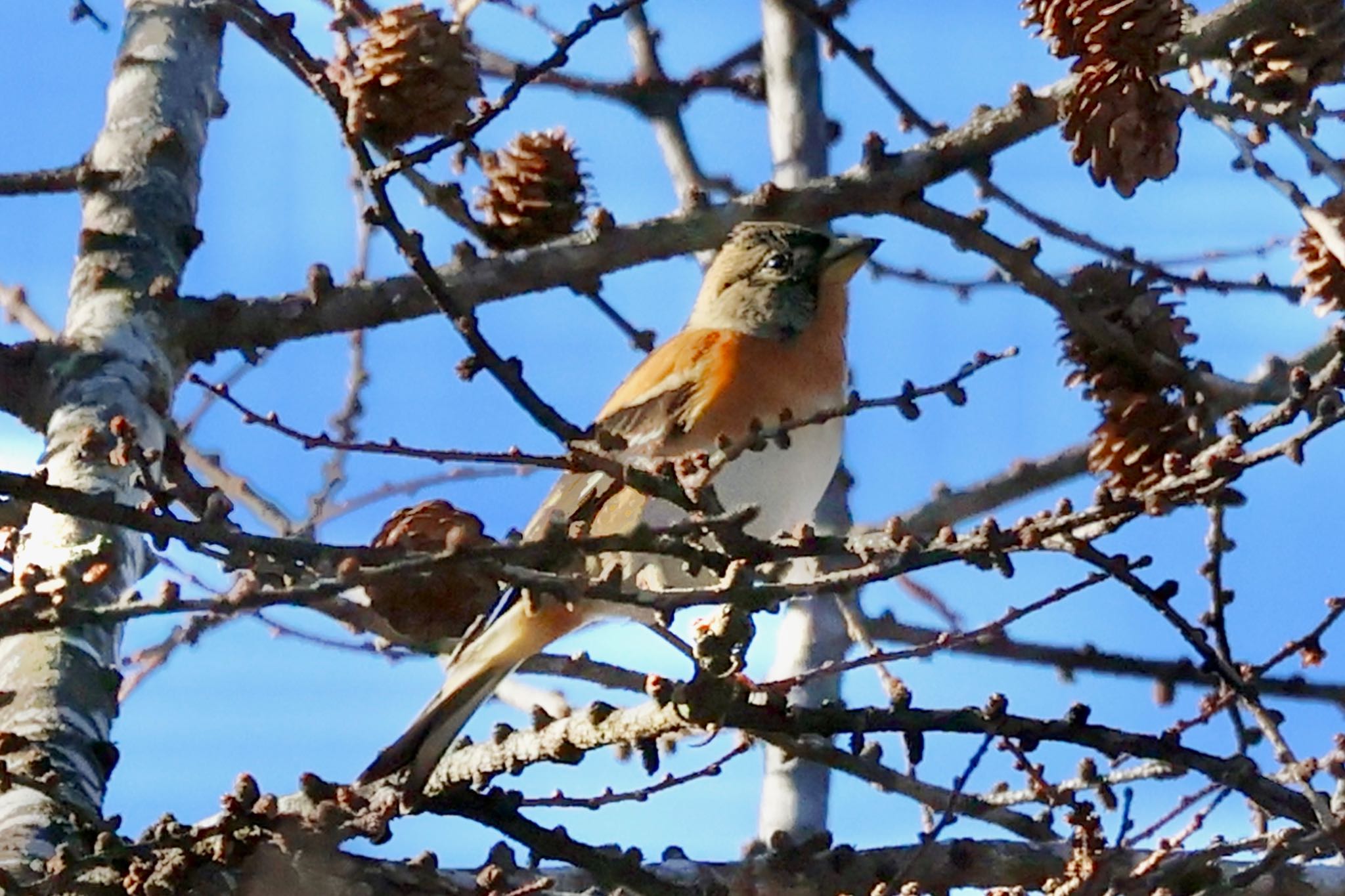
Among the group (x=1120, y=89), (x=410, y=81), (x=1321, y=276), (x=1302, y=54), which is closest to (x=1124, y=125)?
(x=1120, y=89)

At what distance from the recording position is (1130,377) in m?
2.77

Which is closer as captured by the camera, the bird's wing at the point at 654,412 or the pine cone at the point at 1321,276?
the bird's wing at the point at 654,412

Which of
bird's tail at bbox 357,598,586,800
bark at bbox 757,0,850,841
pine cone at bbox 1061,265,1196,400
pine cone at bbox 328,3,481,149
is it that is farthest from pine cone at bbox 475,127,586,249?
pine cone at bbox 1061,265,1196,400

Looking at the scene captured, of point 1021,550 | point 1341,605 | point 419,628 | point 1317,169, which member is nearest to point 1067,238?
point 1317,169

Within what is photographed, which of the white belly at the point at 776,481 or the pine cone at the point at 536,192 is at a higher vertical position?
the pine cone at the point at 536,192

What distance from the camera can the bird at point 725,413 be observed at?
2463 mm

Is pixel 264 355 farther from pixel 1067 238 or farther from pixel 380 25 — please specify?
pixel 1067 238

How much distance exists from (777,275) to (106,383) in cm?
135

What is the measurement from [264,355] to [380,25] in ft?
1.97

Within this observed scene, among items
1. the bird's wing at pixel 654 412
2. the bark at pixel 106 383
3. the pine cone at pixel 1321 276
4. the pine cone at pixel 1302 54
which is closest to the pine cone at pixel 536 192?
the bird's wing at pixel 654 412

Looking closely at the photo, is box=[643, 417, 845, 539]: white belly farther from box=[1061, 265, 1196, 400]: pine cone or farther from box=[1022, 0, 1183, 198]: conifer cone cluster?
box=[1022, 0, 1183, 198]: conifer cone cluster

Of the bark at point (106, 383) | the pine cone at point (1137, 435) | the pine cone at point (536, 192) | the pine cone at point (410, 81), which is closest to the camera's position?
the bark at point (106, 383)

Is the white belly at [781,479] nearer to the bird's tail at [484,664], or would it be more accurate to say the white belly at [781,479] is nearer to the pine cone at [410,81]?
the bird's tail at [484,664]

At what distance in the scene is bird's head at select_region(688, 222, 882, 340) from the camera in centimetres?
338
